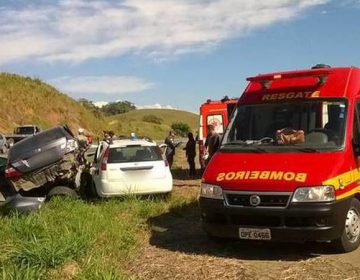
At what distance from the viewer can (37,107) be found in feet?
205

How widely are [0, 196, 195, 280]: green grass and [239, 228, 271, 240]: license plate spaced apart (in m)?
1.45

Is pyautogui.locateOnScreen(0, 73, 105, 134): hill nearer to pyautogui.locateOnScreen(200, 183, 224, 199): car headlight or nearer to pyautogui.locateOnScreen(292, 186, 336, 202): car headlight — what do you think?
pyautogui.locateOnScreen(200, 183, 224, 199): car headlight

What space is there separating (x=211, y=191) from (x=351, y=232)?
5.91 feet

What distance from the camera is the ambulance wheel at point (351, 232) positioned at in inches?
289

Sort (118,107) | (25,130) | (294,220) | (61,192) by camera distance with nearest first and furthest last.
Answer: (294,220), (61,192), (25,130), (118,107)

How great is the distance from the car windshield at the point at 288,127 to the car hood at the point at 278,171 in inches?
8.5

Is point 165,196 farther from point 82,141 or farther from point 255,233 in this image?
point 255,233

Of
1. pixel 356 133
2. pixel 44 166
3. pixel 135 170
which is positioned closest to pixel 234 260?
pixel 356 133

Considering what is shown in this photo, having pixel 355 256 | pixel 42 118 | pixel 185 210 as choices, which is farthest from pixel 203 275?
pixel 42 118

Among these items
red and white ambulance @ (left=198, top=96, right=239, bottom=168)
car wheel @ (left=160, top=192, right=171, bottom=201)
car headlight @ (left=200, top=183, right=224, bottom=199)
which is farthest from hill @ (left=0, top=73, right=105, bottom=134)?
car headlight @ (left=200, top=183, right=224, bottom=199)

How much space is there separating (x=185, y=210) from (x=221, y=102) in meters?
7.54

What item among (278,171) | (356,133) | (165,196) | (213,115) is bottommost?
(165,196)

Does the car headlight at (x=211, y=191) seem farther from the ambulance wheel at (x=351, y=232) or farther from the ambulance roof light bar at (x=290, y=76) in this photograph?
the ambulance roof light bar at (x=290, y=76)

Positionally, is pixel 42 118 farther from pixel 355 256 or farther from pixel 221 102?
pixel 355 256
